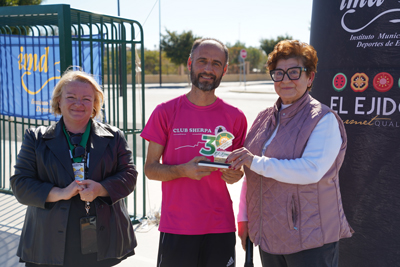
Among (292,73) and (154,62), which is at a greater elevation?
(154,62)

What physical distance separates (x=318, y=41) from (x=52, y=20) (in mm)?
3295

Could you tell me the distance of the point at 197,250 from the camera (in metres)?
2.58

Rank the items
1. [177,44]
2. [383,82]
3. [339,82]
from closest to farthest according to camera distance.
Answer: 1. [383,82]
2. [339,82]
3. [177,44]

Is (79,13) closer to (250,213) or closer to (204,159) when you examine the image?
(204,159)

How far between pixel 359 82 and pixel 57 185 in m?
2.30

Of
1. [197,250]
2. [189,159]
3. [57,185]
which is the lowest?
[197,250]

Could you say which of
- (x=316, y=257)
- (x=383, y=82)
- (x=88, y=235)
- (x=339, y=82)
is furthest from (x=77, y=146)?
(x=383, y=82)

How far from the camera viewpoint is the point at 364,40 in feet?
9.34

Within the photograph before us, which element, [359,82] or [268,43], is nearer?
[359,82]

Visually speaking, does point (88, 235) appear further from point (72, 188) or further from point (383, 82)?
point (383, 82)

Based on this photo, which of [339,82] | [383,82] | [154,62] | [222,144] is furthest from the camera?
[154,62]

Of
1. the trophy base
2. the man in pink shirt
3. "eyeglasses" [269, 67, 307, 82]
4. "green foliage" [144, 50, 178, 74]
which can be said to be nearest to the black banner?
"eyeglasses" [269, 67, 307, 82]

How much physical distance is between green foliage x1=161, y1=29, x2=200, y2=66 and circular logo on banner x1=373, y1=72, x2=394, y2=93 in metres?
43.3

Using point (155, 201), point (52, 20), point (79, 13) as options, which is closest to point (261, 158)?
point (79, 13)
